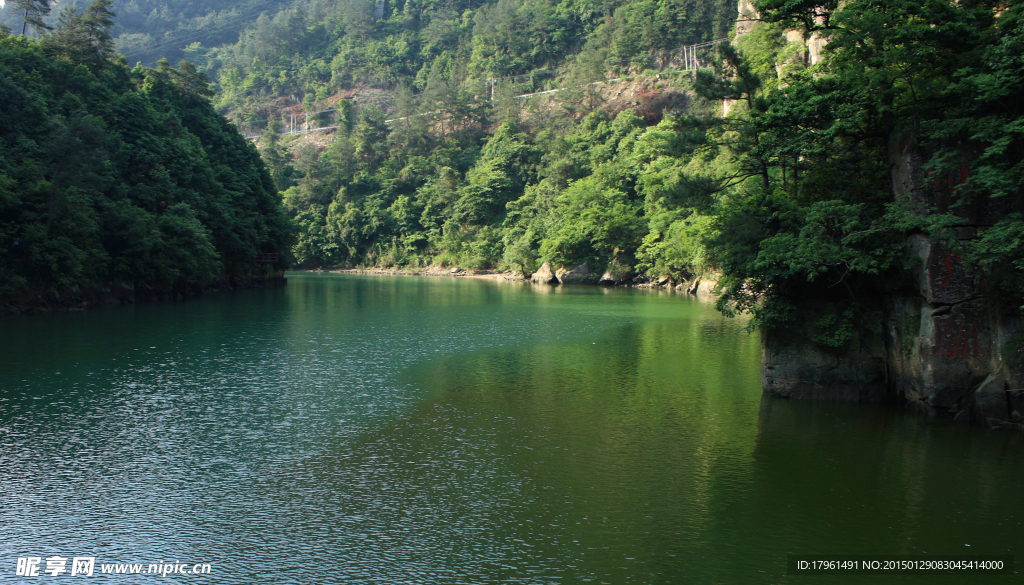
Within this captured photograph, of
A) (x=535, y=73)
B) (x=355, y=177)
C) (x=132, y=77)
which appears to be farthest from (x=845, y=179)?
(x=535, y=73)

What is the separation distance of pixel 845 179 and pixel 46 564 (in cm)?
1685

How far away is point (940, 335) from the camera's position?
1369cm

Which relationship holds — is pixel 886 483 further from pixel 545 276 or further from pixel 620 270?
pixel 545 276

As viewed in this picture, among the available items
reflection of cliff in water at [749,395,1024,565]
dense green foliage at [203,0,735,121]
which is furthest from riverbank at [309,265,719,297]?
dense green foliage at [203,0,735,121]

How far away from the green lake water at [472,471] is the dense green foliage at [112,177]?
13262 mm

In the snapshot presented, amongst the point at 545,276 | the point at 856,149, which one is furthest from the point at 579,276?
the point at 856,149

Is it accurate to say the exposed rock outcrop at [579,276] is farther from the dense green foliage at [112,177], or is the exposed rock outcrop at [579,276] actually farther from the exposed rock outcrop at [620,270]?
the dense green foliage at [112,177]

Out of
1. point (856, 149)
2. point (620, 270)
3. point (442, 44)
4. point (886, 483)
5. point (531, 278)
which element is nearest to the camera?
point (886, 483)

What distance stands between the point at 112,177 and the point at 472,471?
36.3 meters

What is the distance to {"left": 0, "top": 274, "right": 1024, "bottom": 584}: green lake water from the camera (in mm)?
8936

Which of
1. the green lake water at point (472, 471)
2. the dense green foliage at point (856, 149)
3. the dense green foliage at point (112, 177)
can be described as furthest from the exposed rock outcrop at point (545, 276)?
the green lake water at point (472, 471)

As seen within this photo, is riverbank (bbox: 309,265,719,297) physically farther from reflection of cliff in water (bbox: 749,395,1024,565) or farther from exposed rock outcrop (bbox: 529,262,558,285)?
reflection of cliff in water (bbox: 749,395,1024,565)

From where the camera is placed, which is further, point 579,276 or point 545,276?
point 545,276

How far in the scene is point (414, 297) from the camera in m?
48.8
